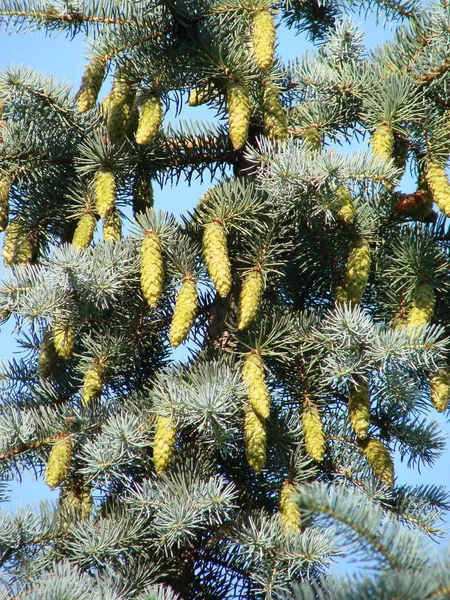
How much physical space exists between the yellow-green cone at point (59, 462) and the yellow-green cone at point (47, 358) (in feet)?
0.97

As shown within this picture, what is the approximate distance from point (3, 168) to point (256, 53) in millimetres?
812

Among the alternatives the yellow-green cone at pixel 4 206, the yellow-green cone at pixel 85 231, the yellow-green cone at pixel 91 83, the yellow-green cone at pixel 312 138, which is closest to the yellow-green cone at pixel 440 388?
the yellow-green cone at pixel 312 138

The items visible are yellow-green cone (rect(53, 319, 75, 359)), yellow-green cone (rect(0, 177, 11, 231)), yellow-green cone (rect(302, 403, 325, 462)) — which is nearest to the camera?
yellow-green cone (rect(302, 403, 325, 462))

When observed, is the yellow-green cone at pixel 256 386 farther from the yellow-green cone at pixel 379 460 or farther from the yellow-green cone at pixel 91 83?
the yellow-green cone at pixel 91 83

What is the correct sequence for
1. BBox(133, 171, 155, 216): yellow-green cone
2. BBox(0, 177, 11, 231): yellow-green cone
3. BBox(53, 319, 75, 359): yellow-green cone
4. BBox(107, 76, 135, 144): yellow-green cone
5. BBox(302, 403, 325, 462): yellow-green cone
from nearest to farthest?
BBox(302, 403, 325, 462): yellow-green cone < BBox(53, 319, 75, 359): yellow-green cone < BBox(107, 76, 135, 144): yellow-green cone < BBox(0, 177, 11, 231): yellow-green cone < BBox(133, 171, 155, 216): yellow-green cone

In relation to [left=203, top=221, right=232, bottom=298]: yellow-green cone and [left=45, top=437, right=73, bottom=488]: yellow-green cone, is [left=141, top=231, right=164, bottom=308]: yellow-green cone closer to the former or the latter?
[left=203, top=221, right=232, bottom=298]: yellow-green cone

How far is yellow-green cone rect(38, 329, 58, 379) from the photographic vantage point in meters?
2.16

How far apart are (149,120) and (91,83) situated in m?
0.19

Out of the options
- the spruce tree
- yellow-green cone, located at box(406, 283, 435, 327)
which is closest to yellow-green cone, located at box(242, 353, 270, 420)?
the spruce tree

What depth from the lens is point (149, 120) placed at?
202 cm

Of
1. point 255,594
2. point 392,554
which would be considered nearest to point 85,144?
point 255,594

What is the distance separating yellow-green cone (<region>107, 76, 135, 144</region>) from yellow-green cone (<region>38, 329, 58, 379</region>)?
551mm

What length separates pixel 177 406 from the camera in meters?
1.78

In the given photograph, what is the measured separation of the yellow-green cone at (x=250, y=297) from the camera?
6.24 feet
